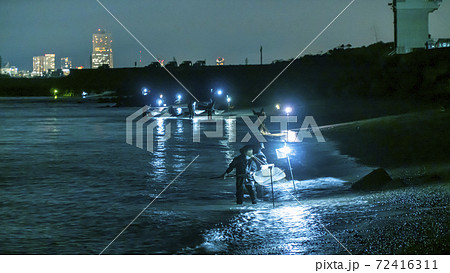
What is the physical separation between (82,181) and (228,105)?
41494 mm

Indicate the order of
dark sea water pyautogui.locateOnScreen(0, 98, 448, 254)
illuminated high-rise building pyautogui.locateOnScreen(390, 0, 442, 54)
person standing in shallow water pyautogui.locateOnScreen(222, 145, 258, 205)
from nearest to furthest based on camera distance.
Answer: dark sea water pyautogui.locateOnScreen(0, 98, 448, 254) → person standing in shallow water pyautogui.locateOnScreen(222, 145, 258, 205) → illuminated high-rise building pyautogui.locateOnScreen(390, 0, 442, 54)

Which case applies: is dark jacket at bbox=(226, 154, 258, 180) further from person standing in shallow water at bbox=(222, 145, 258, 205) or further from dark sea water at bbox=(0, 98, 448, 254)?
dark sea water at bbox=(0, 98, 448, 254)

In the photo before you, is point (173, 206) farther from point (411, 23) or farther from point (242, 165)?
point (411, 23)

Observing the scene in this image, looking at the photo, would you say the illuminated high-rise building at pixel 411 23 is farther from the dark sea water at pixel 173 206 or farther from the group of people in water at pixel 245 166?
the group of people in water at pixel 245 166

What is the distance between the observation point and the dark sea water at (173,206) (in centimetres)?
1087

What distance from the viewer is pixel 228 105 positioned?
2345 inches

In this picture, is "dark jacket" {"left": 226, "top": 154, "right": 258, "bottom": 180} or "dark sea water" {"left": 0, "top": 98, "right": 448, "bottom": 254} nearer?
"dark sea water" {"left": 0, "top": 98, "right": 448, "bottom": 254}

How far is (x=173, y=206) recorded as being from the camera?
14.5 metres

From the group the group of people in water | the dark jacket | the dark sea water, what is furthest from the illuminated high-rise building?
the dark jacket

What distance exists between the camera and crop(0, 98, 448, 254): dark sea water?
1087 cm

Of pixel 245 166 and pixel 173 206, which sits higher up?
pixel 245 166

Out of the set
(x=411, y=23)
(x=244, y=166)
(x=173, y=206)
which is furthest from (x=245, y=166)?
(x=411, y=23)

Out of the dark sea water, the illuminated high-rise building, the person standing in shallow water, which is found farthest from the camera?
the illuminated high-rise building
